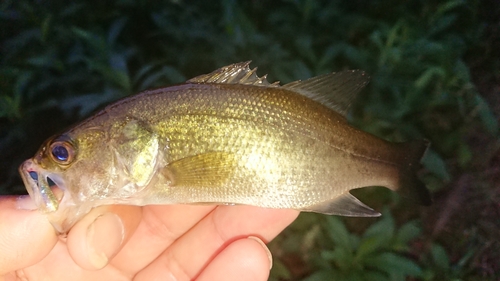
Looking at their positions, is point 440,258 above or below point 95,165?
below

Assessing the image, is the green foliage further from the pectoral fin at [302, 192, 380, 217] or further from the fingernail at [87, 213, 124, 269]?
the fingernail at [87, 213, 124, 269]

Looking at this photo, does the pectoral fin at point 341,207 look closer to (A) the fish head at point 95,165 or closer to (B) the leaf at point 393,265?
(A) the fish head at point 95,165

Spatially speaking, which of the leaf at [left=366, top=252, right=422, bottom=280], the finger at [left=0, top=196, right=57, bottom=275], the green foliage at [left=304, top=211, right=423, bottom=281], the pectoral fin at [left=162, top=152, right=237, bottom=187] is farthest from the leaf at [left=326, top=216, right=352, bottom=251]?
the finger at [left=0, top=196, right=57, bottom=275]

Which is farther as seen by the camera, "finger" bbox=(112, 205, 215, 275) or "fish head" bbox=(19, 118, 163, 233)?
"finger" bbox=(112, 205, 215, 275)

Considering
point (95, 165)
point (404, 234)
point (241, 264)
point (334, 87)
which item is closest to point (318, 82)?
point (334, 87)

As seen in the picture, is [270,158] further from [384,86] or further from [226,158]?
[384,86]

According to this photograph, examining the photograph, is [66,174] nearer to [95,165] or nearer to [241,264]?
[95,165]

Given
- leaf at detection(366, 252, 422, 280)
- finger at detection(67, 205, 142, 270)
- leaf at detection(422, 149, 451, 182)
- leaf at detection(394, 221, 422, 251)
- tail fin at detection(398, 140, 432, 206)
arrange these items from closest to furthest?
finger at detection(67, 205, 142, 270)
tail fin at detection(398, 140, 432, 206)
leaf at detection(366, 252, 422, 280)
leaf at detection(394, 221, 422, 251)
leaf at detection(422, 149, 451, 182)
